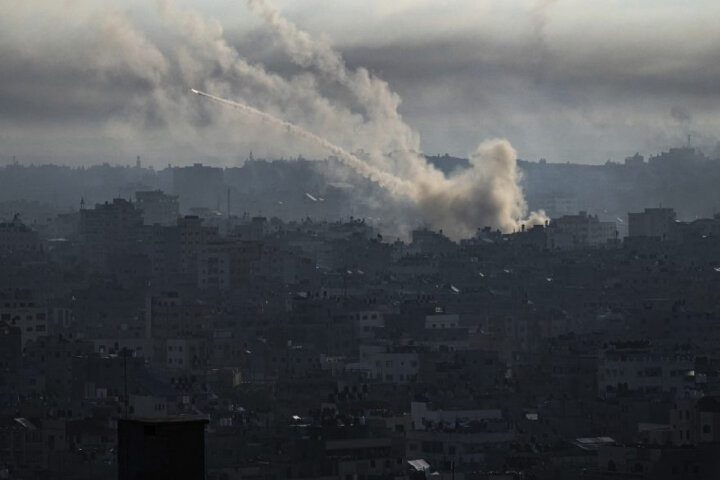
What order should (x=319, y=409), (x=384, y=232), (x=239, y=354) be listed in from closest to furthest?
1. (x=319, y=409)
2. (x=239, y=354)
3. (x=384, y=232)

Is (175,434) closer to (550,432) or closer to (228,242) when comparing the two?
(550,432)

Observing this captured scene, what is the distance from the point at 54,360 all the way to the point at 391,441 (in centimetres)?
2750

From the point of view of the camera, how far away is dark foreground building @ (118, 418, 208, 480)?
1353 cm

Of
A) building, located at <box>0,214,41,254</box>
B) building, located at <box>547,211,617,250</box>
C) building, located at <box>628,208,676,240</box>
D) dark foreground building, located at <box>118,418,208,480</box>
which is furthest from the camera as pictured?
building, located at <box>628,208,676,240</box>

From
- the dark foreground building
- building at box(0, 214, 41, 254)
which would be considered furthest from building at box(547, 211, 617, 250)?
the dark foreground building

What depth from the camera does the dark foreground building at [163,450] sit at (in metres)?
13.5

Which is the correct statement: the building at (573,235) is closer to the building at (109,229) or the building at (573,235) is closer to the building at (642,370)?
the building at (109,229)

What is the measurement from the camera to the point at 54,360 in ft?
285

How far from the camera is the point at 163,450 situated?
13.6 m

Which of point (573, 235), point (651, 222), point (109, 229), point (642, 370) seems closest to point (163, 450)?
point (642, 370)

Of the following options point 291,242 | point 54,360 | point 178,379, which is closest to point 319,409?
point 178,379

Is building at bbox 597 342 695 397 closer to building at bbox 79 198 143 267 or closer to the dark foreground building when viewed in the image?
the dark foreground building

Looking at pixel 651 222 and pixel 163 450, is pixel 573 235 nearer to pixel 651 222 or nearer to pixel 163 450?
pixel 651 222

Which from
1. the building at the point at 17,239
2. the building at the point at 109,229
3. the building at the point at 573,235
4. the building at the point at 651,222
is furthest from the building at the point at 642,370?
the building at the point at 651,222
